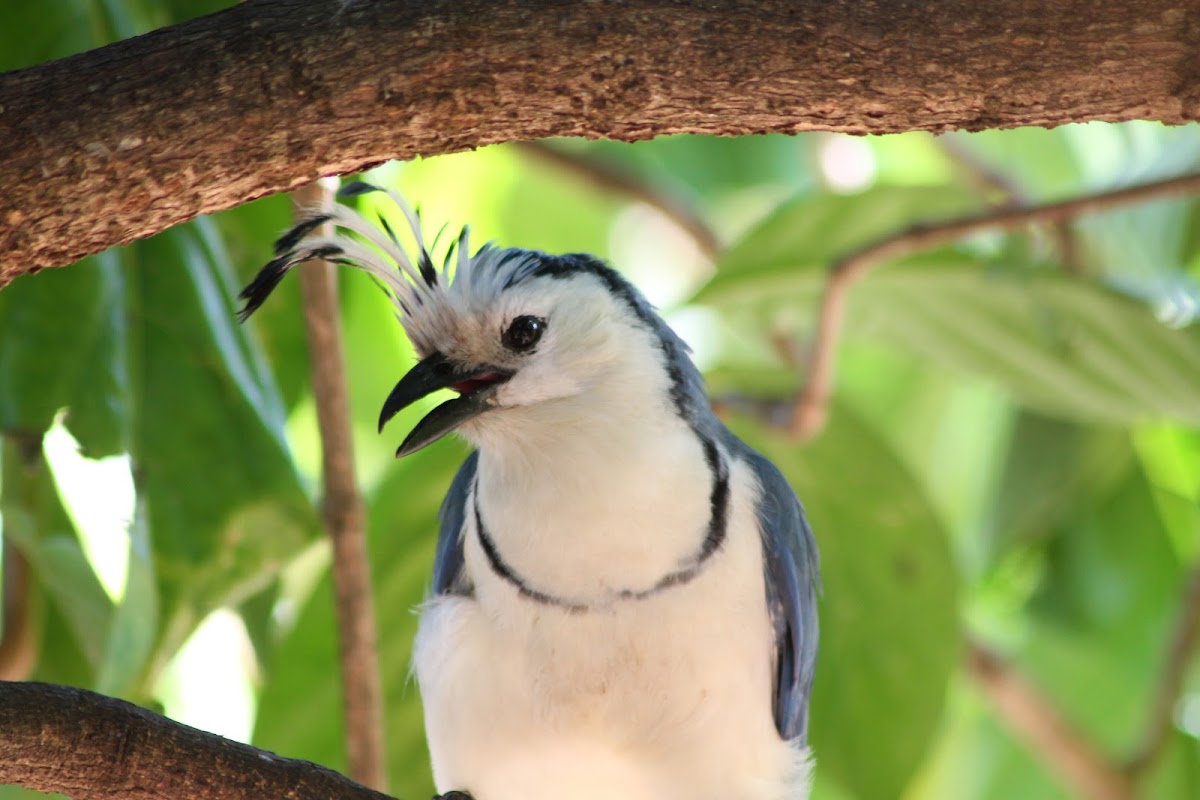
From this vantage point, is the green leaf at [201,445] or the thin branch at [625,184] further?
the thin branch at [625,184]

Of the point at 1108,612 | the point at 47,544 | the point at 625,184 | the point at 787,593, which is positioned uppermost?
the point at 47,544

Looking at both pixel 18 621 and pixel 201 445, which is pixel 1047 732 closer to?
pixel 201 445

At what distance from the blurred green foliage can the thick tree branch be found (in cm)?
35

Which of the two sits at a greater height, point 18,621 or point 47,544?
point 47,544

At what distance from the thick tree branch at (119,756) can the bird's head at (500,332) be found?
0.56 metres

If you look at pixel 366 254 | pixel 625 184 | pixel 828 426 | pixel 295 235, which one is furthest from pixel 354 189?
Result: pixel 625 184

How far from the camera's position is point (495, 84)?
1392 millimetres

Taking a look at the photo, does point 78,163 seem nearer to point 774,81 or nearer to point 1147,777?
point 774,81

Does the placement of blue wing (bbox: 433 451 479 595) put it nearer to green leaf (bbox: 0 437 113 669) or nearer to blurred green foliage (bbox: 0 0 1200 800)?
blurred green foliage (bbox: 0 0 1200 800)

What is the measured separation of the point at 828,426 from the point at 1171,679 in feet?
3.87

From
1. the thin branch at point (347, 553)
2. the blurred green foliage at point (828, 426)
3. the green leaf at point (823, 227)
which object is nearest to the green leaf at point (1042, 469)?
the blurred green foliage at point (828, 426)

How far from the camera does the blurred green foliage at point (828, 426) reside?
2092 mm

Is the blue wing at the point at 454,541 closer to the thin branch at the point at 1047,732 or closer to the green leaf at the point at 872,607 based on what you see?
the green leaf at the point at 872,607

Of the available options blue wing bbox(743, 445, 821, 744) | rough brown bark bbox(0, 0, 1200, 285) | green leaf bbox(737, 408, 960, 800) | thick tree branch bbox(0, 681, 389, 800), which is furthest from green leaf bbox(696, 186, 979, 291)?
thick tree branch bbox(0, 681, 389, 800)
